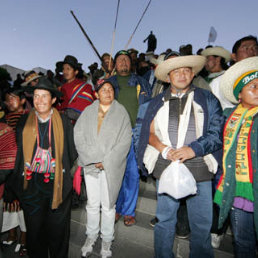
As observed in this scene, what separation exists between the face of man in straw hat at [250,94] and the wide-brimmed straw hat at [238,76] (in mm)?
44

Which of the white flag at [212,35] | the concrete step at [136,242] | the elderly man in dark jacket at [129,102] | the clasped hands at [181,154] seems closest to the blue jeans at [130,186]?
the elderly man in dark jacket at [129,102]

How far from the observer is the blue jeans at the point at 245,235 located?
1565 millimetres

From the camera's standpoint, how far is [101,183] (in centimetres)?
237

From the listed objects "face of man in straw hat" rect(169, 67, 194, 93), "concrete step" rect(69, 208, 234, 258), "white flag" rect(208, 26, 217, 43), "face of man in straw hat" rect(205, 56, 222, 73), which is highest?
"white flag" rect(208, 26, 217, 43)

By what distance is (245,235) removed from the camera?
5.18 ft

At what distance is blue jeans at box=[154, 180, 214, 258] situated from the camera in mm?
1739

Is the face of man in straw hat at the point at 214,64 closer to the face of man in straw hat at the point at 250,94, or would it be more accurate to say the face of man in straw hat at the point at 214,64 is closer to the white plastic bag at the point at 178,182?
the face of man in straw hat at the point at 250,94

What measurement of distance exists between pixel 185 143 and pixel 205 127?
0.84 feet

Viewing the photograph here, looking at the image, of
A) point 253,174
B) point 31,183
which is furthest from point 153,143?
point 31,183

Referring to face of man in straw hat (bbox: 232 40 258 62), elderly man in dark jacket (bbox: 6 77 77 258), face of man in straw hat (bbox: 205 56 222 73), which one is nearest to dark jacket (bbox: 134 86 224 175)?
elderly man in dark jacket (bbox: 6 77 77 258)

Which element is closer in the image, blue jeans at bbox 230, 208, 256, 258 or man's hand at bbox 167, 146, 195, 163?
blue jeans at bbox 230, 208, 256, 258

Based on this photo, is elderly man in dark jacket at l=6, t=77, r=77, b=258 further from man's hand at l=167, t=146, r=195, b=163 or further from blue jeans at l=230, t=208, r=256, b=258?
blue jeans at l=230, t=208, r=256, b=258

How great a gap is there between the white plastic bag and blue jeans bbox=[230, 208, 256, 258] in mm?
506

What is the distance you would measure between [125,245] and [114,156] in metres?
1.38
